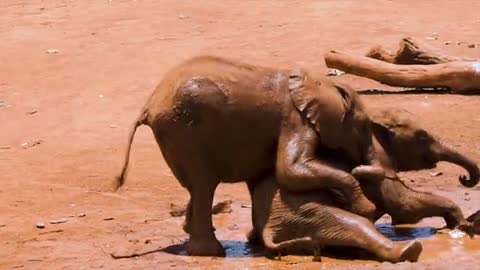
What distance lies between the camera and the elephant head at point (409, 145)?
8281 millimetres

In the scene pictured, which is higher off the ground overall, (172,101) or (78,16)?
(172,101)

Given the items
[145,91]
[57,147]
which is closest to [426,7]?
[145,91]

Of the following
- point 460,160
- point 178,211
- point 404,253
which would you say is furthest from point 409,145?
point 178,211

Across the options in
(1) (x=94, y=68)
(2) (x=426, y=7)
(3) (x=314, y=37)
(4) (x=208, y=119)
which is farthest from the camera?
(2) (x=426, y=7)

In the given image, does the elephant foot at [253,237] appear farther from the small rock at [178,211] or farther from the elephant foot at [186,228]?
the small rock at [178,211]

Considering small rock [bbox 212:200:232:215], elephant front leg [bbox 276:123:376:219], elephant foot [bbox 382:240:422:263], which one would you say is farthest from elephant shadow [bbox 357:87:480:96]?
elephant foot [bbox 382:240:422:263]

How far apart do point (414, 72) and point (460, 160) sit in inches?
195

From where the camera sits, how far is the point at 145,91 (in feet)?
48.1

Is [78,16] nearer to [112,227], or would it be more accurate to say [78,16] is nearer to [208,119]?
[112,227]

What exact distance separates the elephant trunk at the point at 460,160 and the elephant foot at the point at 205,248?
1634 millimetres

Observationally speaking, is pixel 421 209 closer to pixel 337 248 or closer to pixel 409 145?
pixel 409 145

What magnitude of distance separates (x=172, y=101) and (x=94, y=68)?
329 inches

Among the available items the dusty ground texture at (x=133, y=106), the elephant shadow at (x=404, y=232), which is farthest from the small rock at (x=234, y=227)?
the elephant shadow at (x=404, y=232)

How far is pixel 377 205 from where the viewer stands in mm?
8234
